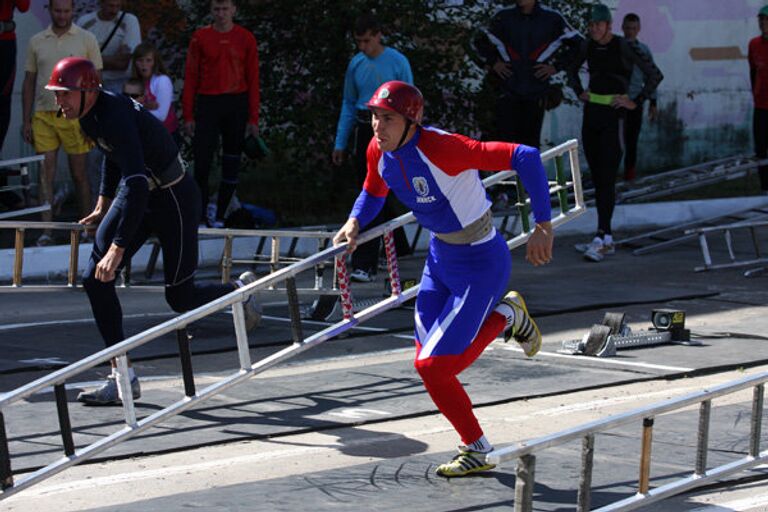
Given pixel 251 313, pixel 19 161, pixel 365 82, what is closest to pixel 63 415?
pixel 251 313

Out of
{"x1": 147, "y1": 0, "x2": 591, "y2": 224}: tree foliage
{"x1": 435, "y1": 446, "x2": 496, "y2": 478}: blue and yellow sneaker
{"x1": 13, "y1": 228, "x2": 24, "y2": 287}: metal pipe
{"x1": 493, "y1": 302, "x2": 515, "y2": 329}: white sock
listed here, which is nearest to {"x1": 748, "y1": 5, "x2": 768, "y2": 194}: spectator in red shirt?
{"x1": 147, "y1": 0, "x2": 591, "y2": 224}: tree foliage

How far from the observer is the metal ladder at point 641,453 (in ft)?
16.5

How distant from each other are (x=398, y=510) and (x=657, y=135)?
51.9 feet

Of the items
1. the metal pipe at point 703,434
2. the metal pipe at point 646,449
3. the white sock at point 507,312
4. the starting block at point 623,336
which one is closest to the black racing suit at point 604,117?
the starting block at point 623,336

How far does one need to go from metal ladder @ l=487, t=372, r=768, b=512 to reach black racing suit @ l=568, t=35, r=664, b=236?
8.22m

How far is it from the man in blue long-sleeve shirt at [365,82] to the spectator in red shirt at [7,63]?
322 cm

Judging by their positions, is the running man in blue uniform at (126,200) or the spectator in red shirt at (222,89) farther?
the spectator in red shirt at (222,89)

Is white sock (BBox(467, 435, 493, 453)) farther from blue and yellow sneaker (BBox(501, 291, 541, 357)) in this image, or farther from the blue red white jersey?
the blue red white jersey

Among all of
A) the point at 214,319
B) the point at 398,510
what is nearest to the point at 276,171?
the point at 214,319

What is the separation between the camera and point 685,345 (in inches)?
418

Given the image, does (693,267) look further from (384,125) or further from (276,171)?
(384,125)

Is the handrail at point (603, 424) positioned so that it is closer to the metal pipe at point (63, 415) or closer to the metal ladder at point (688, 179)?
the metal pipe at point (63, 415)

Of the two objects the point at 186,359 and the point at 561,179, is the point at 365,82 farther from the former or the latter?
the point at 186,359

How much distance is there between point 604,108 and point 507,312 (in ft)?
24.8
